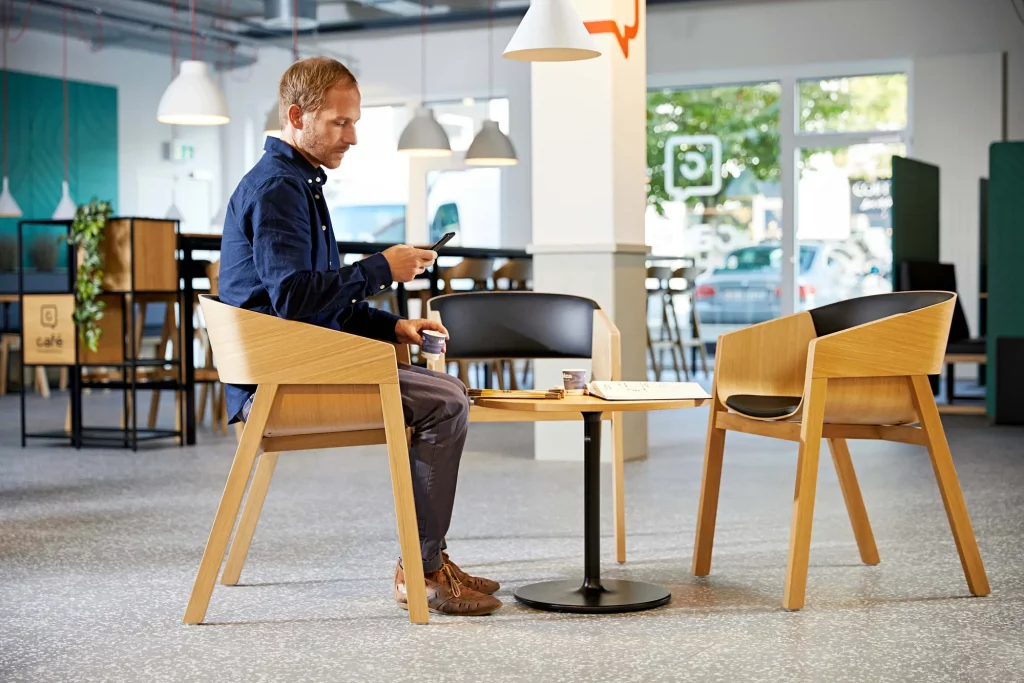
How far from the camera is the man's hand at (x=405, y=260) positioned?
2941 millimetres

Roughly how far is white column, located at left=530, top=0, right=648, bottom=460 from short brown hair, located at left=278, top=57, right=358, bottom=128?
268cm

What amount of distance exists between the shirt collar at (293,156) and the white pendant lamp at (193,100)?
15.3ft

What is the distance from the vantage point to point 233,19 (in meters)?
13.2

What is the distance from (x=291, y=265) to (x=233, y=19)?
11053mm

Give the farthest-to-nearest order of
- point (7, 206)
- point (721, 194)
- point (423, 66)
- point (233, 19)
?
point (423, 66)
point (233, 19)
point (721, 194)
point (7, 206)

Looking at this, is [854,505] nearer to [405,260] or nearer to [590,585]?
[590,585]

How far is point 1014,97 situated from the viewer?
444 inches

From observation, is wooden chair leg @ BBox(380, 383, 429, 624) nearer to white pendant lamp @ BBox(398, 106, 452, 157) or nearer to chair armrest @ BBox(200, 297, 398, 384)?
chair armrest @ BBox(200, 297, 398, 384)

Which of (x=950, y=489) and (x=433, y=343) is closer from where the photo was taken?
(x=433, y=343)

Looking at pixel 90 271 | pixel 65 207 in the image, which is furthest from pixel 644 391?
pixel 65 207

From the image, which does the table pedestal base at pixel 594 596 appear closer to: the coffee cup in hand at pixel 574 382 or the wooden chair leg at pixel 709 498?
the wooden chair leg at pixel 709 498

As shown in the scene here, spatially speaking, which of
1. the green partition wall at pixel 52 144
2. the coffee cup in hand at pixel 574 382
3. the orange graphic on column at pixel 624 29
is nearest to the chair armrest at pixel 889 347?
the coffee cup in hand at pixel 574 382

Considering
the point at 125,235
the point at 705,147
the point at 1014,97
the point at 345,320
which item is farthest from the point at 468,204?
the point at 345,320

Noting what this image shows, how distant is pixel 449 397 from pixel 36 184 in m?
10.1
